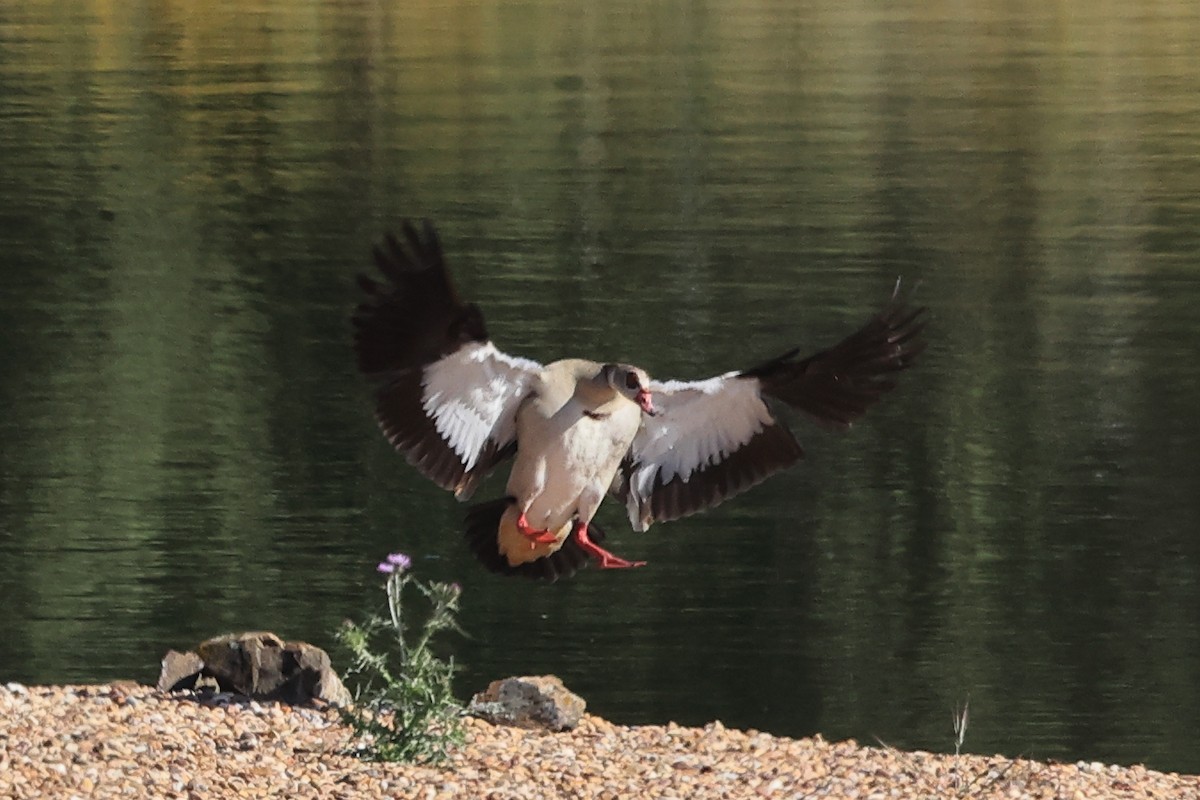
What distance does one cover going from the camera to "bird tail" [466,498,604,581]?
6930 mm

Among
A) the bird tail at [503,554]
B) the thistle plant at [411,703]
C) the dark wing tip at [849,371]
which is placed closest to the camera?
the dark wing tip at [849,371]

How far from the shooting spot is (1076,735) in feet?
31.0

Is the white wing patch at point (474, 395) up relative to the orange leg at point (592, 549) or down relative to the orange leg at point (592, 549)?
up

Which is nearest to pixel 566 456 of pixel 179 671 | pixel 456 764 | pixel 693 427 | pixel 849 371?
pixel 693 427

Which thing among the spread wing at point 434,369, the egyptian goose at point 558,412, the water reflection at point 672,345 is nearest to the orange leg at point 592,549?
the egyptian goose at point 558,412

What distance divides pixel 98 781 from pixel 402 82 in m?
25.1

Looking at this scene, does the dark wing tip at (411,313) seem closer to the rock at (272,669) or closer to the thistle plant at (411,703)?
the thistle plant at (411,703)

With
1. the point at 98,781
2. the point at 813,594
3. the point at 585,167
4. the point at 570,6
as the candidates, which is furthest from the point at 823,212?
the point at 570,6

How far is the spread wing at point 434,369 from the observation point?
20.4 feet

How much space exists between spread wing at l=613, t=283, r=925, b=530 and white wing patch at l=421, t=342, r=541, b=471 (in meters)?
0.46

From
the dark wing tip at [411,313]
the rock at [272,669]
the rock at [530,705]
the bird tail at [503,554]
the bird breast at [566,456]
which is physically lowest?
the rock at [530,705]

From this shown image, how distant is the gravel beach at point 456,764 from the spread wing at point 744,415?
88 centimetres

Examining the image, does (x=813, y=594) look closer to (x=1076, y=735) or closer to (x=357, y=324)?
(x=1076, y=735)

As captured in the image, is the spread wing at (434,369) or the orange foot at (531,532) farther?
the orange foot at (531,532)
